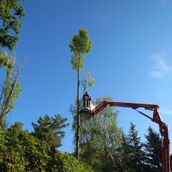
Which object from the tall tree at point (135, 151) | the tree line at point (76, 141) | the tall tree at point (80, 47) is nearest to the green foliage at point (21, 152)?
the tree line at point (76, 141)

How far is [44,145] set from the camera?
44.0 ft

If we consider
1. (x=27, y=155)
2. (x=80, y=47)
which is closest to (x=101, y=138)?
(x=80, y=47)

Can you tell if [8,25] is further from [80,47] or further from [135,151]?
[135,151]

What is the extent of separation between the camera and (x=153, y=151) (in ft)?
93.0

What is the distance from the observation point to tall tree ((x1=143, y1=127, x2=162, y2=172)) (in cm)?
2767

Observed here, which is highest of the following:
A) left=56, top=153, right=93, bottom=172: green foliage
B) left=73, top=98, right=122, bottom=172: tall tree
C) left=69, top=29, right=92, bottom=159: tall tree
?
left=69, top=29, right=92, bottom=159: tall tree

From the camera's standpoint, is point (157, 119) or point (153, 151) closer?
point (157, 119)

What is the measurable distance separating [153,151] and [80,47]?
11491 millimetres

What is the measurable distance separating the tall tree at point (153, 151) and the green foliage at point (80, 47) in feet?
→ 33.8

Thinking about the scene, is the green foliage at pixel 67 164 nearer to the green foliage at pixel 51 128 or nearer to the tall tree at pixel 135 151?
the tall tree at pixel 135 151

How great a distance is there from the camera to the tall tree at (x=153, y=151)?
27.7m

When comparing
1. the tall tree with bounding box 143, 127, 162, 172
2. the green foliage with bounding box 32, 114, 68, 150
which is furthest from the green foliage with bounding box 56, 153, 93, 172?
the green foliage with bounding box 32, 114, 68, 150

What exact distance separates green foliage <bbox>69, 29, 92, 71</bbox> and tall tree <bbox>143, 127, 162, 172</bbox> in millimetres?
10308

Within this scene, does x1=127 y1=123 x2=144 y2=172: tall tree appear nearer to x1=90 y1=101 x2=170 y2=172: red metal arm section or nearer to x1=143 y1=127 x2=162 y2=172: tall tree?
x1=143 y1=127 x2=162 y2=172: tall tree
